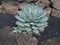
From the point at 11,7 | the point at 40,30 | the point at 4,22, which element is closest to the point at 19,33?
the point at 40,30

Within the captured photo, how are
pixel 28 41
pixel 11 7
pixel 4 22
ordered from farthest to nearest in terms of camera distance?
pixel 11 7, pixel 4 22, pixel 28 41

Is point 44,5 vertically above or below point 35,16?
below

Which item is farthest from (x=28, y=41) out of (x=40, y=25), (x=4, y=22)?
(x=4, y=22)

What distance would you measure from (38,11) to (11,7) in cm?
96

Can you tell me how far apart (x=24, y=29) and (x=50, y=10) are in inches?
41.1

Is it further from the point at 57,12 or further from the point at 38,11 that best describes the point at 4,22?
the point at 57,12

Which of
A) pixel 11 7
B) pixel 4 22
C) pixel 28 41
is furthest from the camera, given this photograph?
pixel 11 7

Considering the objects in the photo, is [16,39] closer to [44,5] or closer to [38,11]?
[38,11]

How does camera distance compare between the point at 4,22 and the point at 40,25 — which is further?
the point at 4,22

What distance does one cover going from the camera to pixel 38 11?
1509mm

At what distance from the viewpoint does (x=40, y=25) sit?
151cm

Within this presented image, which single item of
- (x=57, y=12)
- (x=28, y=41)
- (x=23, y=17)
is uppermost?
(x=23, y=17)

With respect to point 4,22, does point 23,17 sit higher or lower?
higher

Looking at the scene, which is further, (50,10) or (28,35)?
(50,10)
